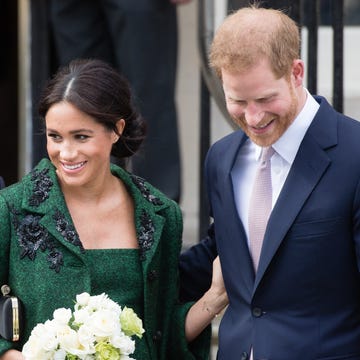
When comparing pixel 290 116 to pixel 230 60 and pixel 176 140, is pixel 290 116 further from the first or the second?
pixel 176 140

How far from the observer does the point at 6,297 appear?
422 cm

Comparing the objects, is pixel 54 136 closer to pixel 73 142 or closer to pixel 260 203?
pixel 73 142

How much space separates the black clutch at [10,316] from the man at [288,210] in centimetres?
65

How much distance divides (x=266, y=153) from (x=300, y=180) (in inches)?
6.2

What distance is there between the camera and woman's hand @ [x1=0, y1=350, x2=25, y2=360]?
4.21 metres

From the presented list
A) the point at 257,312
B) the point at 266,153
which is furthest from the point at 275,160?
the point at 257,312

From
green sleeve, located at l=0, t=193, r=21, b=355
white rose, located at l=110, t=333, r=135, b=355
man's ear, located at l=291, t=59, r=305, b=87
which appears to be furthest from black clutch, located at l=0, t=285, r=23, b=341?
man's ear, located at l=291, t=59, r=305, b=87

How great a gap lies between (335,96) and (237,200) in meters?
1.33

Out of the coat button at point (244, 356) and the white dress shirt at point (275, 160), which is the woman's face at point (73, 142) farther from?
the coat button at point (244, 356)

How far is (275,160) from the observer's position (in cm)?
409

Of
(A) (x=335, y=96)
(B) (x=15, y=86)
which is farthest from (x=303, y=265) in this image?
(B) (x=15, y=86)

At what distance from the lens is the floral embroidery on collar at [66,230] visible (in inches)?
168

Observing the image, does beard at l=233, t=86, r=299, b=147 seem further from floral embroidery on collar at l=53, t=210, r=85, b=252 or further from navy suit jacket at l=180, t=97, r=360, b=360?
floral embroidery on collar at l=53, t=210, r=85, b=252

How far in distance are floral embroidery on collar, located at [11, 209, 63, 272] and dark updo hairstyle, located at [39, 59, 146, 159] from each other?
36 centimetres
